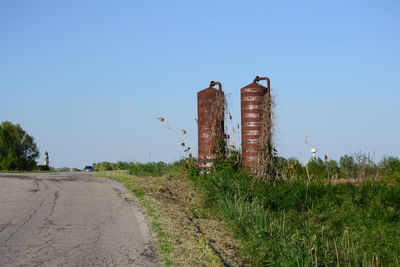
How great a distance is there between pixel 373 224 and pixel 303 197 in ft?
6.64

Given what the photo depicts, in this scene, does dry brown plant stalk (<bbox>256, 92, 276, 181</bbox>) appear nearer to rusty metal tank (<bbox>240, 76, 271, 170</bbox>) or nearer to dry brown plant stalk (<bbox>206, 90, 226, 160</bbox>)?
rusty metal tank (<bbox>240, 76, 271, 170</bbox>)

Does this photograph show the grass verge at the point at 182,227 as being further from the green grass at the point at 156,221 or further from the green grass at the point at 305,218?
the green grass at the point at 305,218

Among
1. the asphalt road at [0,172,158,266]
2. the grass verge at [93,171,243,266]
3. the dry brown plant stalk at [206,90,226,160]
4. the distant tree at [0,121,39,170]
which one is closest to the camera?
the asphalt road at [0,172,158,266]

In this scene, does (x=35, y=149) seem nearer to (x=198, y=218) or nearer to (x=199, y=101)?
(x=199, y=101)

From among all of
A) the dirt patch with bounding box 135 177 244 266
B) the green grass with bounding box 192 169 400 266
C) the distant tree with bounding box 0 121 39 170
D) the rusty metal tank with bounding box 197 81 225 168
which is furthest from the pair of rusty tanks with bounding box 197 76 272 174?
the distant tree with bounding box 0 121 39 170

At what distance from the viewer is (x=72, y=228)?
23.7 ft

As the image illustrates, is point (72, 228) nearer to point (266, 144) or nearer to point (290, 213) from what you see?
point (290, 213)

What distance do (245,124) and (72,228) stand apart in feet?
24.4

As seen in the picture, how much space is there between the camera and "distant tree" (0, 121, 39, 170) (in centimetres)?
4019

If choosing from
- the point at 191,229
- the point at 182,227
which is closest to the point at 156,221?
the point at 182,227

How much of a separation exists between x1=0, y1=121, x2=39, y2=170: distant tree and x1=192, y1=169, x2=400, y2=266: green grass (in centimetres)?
3414

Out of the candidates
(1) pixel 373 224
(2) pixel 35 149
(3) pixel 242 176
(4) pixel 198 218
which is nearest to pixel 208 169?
(3) pixel 242 176

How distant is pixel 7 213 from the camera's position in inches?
325

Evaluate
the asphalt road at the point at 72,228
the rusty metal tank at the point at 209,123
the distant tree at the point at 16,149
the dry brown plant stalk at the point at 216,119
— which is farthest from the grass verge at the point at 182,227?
the distant tree at the point at 16,149
